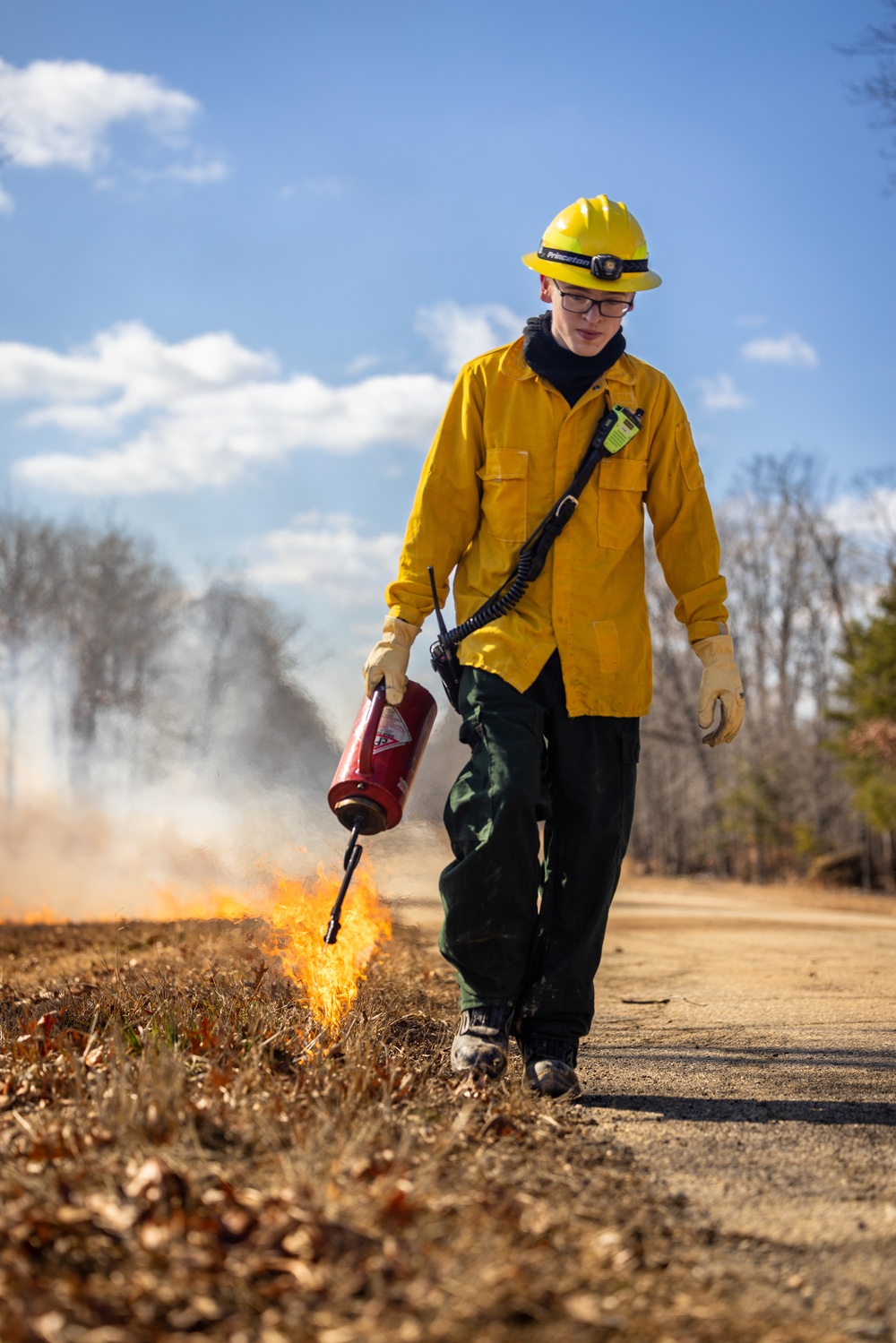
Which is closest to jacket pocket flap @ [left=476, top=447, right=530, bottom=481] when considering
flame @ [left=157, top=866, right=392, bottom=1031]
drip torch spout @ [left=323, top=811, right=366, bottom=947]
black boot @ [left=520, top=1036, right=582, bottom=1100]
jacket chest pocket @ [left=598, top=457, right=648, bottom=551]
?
jacket chest pocket @ [left=598, top=457, right=648, bottom=551]

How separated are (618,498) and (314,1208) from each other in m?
2.47

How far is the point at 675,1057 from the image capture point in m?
3.80

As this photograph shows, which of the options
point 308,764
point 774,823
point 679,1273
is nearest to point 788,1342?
point 679,1273

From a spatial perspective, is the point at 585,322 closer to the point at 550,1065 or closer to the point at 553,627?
the point at 553,627

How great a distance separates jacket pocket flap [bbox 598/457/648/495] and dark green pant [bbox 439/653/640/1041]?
60 centimetres

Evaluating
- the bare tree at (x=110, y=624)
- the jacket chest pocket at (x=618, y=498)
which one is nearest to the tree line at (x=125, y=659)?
the bare tree at (x=110, y=624)

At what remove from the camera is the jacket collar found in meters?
3.80

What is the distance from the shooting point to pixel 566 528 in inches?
146

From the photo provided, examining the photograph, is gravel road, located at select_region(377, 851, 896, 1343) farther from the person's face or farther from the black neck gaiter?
the person's face

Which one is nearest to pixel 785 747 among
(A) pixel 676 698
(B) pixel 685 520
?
(A) pixel 676 698

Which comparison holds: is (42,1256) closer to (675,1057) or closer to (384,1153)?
(384,1153)

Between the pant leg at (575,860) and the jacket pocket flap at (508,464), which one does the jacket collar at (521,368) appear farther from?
the pant leg at (575,860)

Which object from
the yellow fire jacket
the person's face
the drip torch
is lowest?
the drip torch

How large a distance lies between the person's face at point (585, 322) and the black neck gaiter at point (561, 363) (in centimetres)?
3
